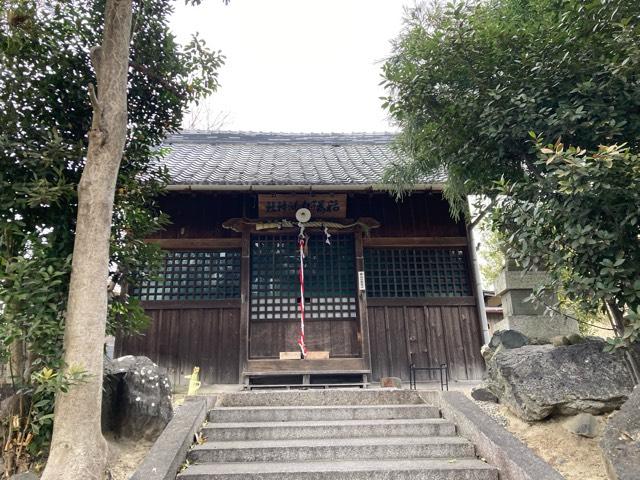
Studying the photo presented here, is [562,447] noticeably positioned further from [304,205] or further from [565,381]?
[304,205]

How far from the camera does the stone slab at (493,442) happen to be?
10.5 ft

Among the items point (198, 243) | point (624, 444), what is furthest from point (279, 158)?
point (624, 444)

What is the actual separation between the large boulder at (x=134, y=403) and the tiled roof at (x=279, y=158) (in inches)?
152

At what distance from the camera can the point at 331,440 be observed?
13.6 feet

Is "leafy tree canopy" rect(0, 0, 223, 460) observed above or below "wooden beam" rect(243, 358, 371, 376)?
above

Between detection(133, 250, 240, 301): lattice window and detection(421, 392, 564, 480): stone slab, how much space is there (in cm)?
462

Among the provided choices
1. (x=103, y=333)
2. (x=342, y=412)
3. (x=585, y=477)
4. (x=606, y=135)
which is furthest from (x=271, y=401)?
(x=606, y=135)

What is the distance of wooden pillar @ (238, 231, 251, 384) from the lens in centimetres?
754

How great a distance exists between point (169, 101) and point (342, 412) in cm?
398

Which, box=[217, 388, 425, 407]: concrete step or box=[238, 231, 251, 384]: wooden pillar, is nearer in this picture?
box=[217, 388, 425, 407]: concrete step

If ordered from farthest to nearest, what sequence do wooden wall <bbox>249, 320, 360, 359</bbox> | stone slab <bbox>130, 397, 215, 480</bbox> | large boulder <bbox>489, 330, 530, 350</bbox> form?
wooden wall <bbox>249, 320, 360, 359</bbox>, large boulder <bbox>489, 330, 530, 350</bbox>, stone slab <bbox>130, 397, 215, 480</bbox>

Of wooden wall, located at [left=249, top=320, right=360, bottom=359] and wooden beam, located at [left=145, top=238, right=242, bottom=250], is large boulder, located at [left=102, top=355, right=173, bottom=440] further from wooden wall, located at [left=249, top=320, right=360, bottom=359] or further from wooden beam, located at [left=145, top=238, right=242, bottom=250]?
wooden beam, located at [left=145, top=238, right=242, bottom=250]

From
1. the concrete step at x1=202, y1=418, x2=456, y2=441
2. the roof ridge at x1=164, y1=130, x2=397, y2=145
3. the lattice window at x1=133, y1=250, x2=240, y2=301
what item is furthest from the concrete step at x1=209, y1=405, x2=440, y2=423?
the roof ridge at x1=164, y1=130, x2=397, y2=145

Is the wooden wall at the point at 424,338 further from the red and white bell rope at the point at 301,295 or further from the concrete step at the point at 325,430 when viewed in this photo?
the concrete step at the point at 325,430
